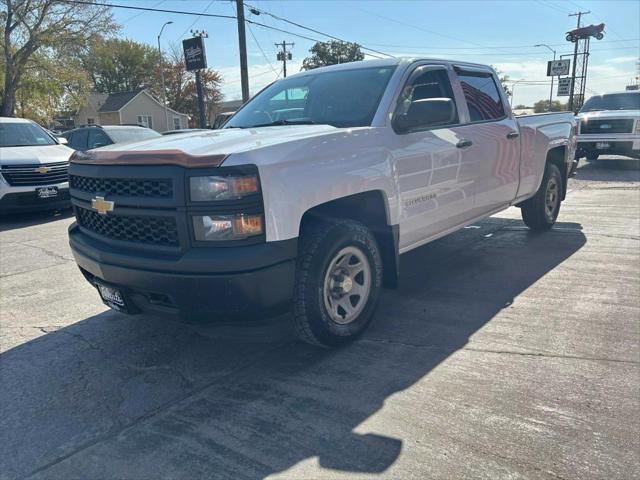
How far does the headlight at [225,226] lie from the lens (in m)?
2.81

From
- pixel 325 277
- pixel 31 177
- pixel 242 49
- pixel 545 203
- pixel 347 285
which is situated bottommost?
pixel 545 203

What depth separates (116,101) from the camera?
53.8 meters

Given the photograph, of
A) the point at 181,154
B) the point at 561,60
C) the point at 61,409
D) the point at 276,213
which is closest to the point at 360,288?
the point at 276,213

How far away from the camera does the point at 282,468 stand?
2396 millimetres

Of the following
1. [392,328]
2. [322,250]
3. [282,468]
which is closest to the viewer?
[282,468]

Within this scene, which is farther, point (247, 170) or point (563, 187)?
point (563, 187)

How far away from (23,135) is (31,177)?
5.91ft

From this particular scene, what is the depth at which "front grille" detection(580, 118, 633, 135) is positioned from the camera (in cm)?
1416

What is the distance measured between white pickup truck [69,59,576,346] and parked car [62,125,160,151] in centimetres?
795

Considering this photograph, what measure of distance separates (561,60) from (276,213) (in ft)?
102

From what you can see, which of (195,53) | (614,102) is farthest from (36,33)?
(614,102)

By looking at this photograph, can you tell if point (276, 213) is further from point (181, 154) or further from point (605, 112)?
point (605, 112)

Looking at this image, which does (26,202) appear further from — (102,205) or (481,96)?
(481,96)

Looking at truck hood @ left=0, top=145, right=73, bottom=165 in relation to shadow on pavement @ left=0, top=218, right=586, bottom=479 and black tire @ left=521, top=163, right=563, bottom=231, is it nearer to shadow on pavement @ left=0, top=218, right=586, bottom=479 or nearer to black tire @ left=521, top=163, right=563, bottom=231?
shadow on pavement @ left=0, top=218, right=586, bottom=479
